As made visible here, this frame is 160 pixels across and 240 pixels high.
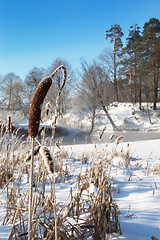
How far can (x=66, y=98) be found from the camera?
970 inches

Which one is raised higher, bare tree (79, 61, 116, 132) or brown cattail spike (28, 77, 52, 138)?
bare tree (79, 61, 116, 132)

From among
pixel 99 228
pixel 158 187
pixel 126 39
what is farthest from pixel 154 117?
pixel 99 228

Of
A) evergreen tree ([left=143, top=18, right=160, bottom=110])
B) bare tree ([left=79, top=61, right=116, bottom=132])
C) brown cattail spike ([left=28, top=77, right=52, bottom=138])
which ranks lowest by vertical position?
brown cattail spike ([left=28, top=77, right=52, bottom=138])

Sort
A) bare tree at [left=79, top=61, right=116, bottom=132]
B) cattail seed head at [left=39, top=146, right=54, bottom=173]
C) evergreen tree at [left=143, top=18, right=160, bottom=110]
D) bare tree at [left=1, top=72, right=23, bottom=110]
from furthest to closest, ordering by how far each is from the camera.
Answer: bare tree at [left=1, top=72, right=23, bottom=110]
evergreen tree at [left=143, top=18, right=160, bottom=110]
bare tree at [left=79, top=61, right=116, bottom=132]
cattail seed head at [left=39, top=146, right=54, bottom=173]

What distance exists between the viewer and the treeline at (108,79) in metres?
16.6

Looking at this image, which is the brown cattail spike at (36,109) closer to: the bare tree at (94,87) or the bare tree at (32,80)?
the bare tree at (94,87)

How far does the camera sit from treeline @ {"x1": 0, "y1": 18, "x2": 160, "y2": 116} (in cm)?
1656

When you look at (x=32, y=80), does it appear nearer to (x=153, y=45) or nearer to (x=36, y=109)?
(x=153, y=45)

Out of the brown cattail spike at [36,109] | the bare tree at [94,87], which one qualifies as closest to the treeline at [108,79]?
the bare tree at [94,87]

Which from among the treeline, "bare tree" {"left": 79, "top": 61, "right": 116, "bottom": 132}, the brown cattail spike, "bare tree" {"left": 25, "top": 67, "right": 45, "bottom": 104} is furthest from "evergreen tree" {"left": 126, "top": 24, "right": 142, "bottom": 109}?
the brown cattail spike

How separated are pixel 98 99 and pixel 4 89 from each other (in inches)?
713

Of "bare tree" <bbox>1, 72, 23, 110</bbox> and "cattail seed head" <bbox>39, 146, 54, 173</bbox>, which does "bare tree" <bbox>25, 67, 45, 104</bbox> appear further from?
"cattail seed head" <bbox>39, 146, 54, 173</bbox>

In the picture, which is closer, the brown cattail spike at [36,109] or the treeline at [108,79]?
the brown cattail spike at [36,109]

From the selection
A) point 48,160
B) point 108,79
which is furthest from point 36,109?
point 108,79
